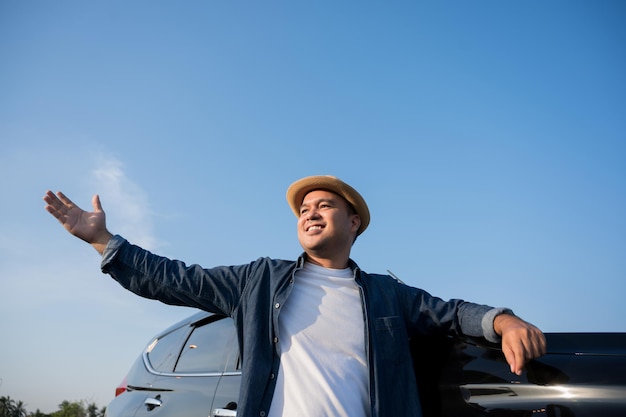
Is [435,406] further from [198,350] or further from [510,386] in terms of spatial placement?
[198,350]

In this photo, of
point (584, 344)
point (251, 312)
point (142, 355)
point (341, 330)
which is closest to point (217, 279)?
point (251, 312)

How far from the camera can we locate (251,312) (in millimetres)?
2533

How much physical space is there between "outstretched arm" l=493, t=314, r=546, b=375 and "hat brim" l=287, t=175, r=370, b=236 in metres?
1.38

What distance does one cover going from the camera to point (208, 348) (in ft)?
11.7

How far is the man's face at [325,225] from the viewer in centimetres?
286

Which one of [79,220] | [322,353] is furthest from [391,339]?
[79,220]

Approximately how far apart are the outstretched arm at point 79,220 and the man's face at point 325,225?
3.75ft

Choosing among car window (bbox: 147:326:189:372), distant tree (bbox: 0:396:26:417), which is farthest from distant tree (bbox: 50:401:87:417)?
car window (bbox: 147:326:189:372)

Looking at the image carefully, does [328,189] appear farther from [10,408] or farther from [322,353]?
[10,408]

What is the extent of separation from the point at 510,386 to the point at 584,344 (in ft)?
1.10

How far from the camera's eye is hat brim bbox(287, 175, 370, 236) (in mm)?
3094

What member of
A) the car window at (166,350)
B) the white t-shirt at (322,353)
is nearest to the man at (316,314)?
the white t-shirt at (322,353)

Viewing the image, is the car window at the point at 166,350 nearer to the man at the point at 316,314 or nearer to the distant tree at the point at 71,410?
the man at the point at 316,314

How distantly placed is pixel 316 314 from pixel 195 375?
54.9 inches
